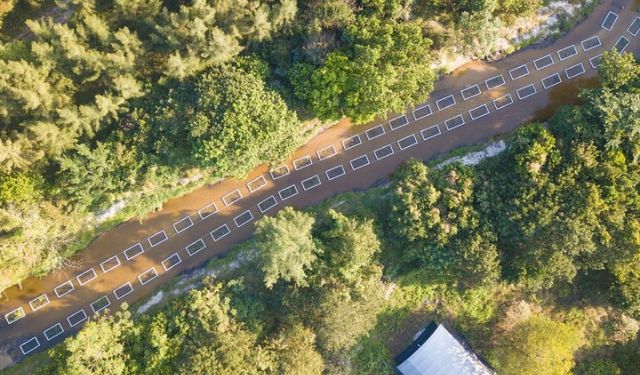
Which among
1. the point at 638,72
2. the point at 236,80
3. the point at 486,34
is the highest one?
the point at 236,80

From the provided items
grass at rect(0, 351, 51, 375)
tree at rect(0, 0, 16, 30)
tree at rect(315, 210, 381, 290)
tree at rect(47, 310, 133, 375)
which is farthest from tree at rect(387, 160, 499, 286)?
tree at rect(0, 0, 16, 30)

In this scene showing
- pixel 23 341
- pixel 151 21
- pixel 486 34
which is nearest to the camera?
pixel 151 21

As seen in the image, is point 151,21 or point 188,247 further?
point 188,247

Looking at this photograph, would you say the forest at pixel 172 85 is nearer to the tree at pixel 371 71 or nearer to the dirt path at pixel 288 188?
the tree at pixel 371 71

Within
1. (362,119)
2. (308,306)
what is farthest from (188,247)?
(362,119)

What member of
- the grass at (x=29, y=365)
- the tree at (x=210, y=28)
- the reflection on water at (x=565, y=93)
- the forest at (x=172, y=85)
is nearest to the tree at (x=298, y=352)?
the forest at (x=172, y=85)

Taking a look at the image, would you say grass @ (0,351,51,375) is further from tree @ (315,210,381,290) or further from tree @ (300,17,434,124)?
tree @ (300,17,434,124)

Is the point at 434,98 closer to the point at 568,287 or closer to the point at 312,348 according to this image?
the point at 568,287

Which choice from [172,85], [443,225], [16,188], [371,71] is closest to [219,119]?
[172,85]
